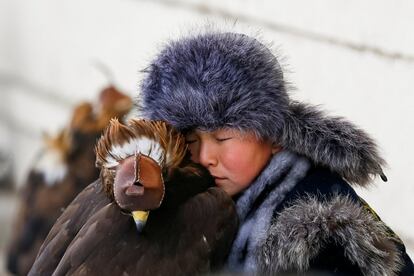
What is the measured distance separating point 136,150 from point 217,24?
0.53 metres

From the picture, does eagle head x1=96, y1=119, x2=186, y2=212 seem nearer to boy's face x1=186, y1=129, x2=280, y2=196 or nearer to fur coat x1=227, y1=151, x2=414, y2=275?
boy's face x1=186, y1=129, x2=280, y2=196

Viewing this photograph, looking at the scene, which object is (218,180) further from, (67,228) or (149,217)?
(67,228)

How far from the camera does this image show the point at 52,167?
4.14m

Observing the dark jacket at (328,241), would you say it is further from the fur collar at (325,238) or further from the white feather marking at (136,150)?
the white feather marking at (136,150)

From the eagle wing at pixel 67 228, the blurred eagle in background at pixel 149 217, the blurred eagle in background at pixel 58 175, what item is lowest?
the blurred eagle in background at pixel 58 175

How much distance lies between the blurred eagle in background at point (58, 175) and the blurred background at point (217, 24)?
223mm

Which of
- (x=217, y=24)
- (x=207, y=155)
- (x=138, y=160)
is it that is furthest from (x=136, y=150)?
(x=217, y=24)

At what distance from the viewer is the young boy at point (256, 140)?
2363mm

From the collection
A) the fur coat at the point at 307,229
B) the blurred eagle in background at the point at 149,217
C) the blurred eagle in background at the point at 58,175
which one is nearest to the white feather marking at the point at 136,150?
the blurred eagle in background at the point at 149,217

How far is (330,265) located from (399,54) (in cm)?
157

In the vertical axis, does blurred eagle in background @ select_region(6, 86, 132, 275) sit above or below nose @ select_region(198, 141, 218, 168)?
below

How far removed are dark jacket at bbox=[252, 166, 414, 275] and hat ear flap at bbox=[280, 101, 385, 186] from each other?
12cm

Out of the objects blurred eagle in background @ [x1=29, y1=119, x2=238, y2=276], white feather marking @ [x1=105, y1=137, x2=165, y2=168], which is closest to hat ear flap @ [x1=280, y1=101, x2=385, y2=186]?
blurred eagle in background @ [x1=29, y1=119, x2=238, y2=276]

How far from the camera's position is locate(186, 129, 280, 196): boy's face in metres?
2.43
